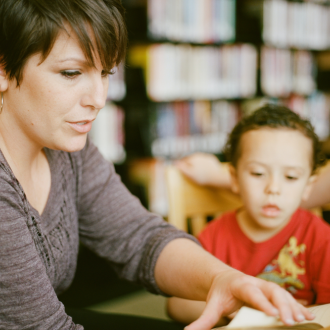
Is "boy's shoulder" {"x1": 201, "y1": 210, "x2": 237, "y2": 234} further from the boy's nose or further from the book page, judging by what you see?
the book page

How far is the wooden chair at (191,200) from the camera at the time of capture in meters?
1.28

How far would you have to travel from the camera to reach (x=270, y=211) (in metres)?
1.04

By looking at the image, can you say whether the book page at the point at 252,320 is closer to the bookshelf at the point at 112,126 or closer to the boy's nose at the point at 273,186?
the boy's nose at the point at 273,186

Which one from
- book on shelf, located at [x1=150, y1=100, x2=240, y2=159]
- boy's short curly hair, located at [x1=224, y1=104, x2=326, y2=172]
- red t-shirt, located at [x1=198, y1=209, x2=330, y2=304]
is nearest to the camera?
red t-shirt, located at [x1=198, y1=209, x2=330, y2=304]

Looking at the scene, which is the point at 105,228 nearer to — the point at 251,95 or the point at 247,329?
the point at 247,329

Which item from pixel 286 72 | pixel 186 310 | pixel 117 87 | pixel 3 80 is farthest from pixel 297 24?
pixel 3 80

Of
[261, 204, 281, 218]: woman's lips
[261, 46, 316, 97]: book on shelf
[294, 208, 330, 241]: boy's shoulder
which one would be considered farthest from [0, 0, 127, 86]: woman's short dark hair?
[261, 46, 316, 97]: book on shelf

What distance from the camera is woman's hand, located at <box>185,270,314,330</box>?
0.58 metres

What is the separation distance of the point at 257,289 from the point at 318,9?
3.07 meters

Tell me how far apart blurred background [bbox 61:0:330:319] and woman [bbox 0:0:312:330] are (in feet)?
4.36

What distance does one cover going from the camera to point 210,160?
53.6 inches

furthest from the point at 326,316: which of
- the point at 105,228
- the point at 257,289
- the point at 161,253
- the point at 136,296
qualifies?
the point at 136,296

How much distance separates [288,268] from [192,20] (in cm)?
184

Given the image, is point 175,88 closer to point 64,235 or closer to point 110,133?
point 110,133
